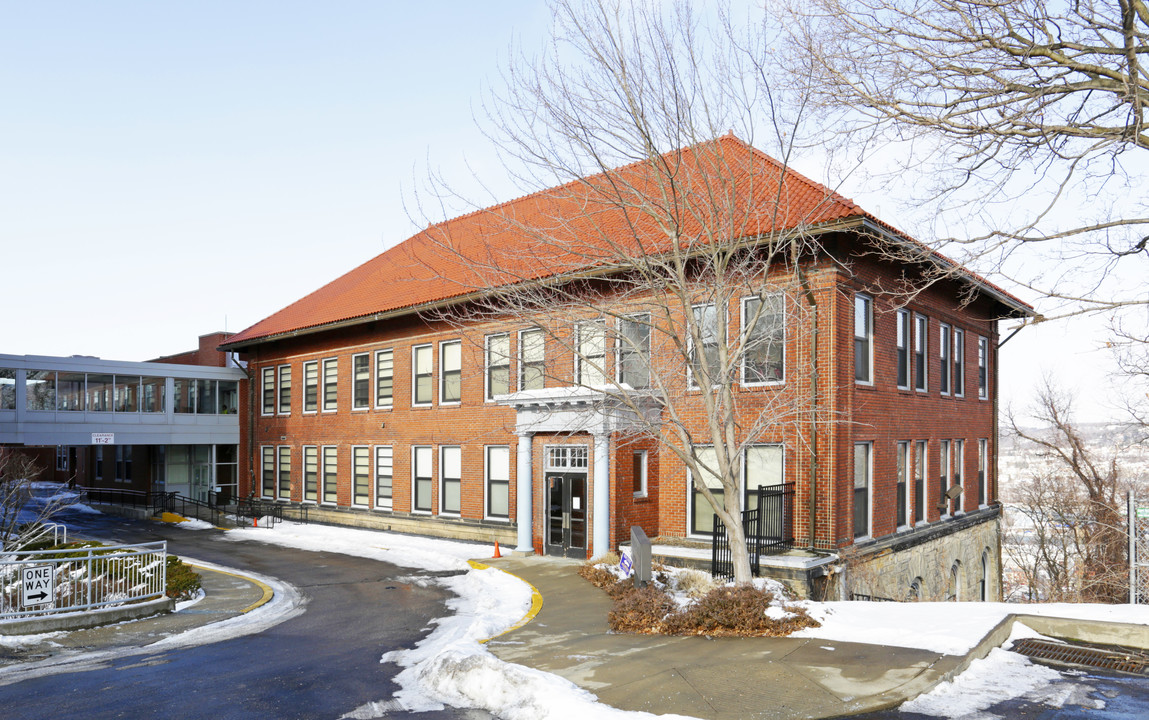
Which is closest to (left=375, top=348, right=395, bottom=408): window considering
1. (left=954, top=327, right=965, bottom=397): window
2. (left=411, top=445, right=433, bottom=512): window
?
(left=411, top=445, right=433, bottom=512): window

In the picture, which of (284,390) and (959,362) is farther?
(284,390)

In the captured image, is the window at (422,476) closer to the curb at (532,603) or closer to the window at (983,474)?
the curb at (532,603)

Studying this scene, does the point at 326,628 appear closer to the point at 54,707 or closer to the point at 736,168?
the point at 54,707

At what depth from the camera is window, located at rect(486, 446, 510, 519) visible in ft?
77.6

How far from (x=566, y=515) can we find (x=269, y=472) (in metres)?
18.4

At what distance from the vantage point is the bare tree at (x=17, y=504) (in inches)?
756

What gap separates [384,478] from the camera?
92.6 ft

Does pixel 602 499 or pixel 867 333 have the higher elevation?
pixel 867 333

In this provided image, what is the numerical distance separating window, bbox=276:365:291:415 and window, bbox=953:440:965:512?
24.2 meters

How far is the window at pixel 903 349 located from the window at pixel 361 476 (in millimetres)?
17465

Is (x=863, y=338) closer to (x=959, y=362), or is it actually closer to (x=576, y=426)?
(x=576, y=426)

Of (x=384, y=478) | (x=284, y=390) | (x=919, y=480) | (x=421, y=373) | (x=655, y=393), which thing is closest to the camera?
(x=655, y=393)

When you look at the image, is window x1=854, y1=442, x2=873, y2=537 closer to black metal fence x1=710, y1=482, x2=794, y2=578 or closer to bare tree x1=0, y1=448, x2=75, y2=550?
black metal fence x1=710, y1=482, x2=794, y2=578

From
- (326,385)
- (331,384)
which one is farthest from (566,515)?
(326,385)
